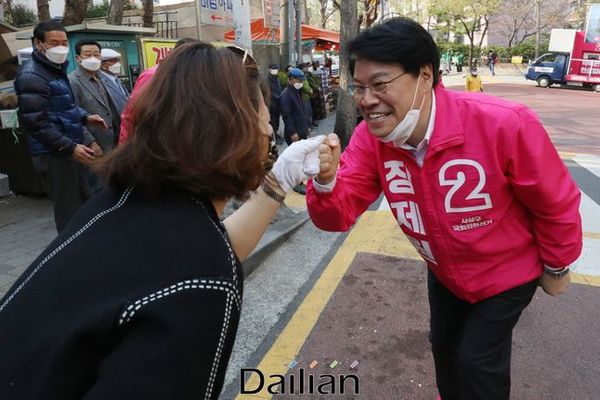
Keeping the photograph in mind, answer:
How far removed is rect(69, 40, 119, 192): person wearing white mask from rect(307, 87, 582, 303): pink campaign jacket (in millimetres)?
2815

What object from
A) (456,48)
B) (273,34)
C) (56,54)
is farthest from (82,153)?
(456,48)

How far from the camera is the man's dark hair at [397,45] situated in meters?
1.71

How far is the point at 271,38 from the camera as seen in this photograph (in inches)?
509

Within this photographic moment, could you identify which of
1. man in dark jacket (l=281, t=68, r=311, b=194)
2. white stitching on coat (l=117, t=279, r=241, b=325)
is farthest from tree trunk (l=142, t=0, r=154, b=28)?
white stitching on coat (l=117, t=279, r=241, b=325)

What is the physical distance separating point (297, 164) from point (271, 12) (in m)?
10.1

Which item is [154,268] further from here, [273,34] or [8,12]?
[8,12]

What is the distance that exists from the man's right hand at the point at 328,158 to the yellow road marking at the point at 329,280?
126cm

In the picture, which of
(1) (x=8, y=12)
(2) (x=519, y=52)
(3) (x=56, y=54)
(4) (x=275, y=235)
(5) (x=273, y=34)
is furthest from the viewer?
(2) (x=519, y=52)

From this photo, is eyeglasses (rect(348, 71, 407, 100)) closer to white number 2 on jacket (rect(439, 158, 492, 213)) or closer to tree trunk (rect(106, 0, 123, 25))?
white number 2 on jacket (rect(439, 158, 492, 213))

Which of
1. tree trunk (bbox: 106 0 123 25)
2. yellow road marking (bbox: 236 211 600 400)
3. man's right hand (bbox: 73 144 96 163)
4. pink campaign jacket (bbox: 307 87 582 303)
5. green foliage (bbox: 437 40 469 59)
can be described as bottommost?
yellow road marking (bbox: 236 211 600 400)

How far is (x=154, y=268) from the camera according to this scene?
35.1 inches

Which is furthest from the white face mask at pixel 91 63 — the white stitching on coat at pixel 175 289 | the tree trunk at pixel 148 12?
the tree trunk at pixel 148 12

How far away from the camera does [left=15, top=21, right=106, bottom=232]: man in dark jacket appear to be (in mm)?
3482

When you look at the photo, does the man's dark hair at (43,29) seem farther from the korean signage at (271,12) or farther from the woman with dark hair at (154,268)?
the korean signage at (271,12)
